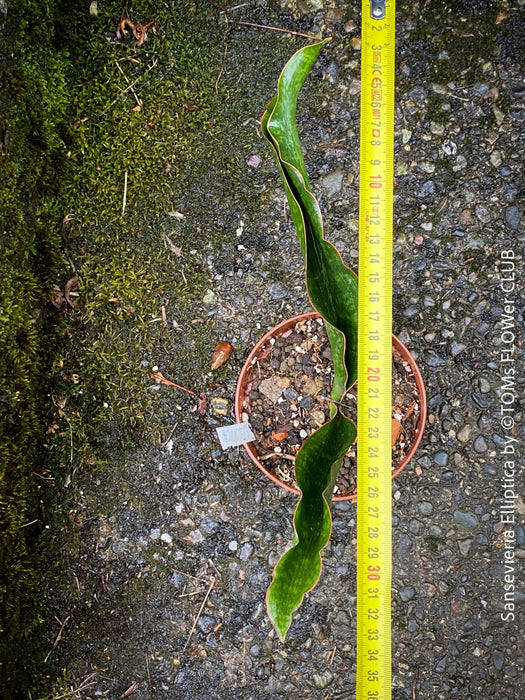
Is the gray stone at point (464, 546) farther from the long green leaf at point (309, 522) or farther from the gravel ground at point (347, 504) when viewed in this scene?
the long green leaf at point (309, 522)

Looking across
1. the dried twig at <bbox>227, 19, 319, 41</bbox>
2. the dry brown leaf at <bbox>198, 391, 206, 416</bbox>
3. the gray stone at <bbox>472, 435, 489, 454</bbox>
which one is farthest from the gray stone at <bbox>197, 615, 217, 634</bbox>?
the dried twig at <bbox>227, 19, 319, 41</bbox>

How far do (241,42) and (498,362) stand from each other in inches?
42.4

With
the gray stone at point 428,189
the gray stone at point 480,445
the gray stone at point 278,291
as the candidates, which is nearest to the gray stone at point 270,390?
the gray stone at point 278,291

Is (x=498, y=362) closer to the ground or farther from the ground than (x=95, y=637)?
farther from the ground

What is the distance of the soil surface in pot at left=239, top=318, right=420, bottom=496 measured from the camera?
4.51 ft

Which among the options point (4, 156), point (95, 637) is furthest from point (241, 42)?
point (95, 637)

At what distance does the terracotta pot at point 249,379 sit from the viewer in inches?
52.3

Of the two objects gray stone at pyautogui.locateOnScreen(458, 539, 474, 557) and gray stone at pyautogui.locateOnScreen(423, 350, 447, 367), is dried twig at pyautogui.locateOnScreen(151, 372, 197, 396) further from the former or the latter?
gray stone at pyautogui.locateOnScreen(458, 539, 474, 557)

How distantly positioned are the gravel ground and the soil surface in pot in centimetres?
9

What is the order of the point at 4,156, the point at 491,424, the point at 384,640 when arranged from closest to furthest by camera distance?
the point at 384,640 → the point at 4,156 → the point at 491,424

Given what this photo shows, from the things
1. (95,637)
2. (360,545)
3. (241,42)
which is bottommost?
(95,637)

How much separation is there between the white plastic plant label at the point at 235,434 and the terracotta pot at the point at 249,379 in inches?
0.8

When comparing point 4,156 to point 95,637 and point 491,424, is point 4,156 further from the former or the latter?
point 491,424

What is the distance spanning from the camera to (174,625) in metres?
1.46
